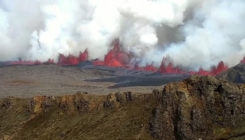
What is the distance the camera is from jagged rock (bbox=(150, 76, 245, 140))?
67562 mm

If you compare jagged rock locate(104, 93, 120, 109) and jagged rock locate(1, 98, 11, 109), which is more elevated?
jagged rock locate(104, 93, 120, 109)

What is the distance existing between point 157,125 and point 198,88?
11.0 meters

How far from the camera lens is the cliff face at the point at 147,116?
68.2 m

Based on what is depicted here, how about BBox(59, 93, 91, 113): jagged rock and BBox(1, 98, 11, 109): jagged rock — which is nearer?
BBox(59, 93, 91, 113): jagged rock

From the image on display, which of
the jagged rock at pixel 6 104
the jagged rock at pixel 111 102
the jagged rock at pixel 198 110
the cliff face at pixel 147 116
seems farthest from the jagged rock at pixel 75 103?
the jagged rock at pixel 198 110

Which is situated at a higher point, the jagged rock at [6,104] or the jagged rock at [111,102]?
the jagged rock at [111,102]

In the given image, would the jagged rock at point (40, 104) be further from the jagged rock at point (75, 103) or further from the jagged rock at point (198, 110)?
the jagged rock at point (198, 110)

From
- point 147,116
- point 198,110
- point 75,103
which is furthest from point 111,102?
point 198,110

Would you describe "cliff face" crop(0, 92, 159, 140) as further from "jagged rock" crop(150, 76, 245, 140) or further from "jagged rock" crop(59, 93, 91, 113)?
"jagged rock" crop(150, 76, 245, 140)

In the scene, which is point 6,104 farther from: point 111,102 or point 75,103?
point 111,102

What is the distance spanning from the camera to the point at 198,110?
228 ft

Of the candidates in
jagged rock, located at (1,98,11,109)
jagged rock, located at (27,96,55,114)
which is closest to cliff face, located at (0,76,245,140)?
jagged rock, located at (27,96,55,114)

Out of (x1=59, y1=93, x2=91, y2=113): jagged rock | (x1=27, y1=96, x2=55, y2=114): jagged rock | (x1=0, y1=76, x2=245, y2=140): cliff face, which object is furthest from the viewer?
(x1=27, y1=96, x2=55, y2=114): jagged rock

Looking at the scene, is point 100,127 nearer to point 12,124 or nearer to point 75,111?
point 75,111
